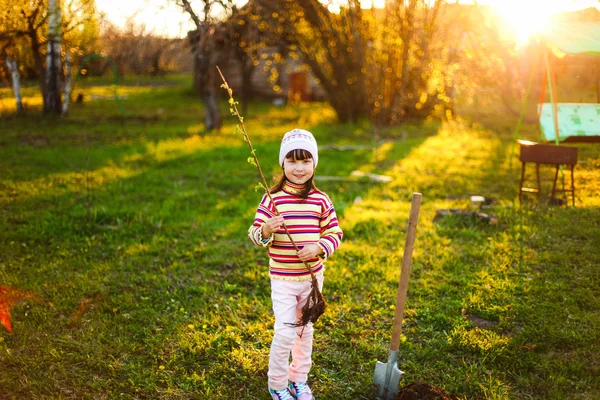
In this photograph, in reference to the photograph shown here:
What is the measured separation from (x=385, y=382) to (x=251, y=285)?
1977 millimetres

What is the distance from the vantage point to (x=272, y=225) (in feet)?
8.98

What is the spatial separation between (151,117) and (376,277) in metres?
13.4

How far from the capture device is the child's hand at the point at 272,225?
2.74m

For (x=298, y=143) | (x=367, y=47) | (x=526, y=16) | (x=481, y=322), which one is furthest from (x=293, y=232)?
(x=367, y=47)

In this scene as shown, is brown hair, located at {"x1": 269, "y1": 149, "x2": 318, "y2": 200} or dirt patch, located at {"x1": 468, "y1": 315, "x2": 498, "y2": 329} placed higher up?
brown hair, located at {"x1": 269, "y1": 149, "x2": 318, "y2": 200}

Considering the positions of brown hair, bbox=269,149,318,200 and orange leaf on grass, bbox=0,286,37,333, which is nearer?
brown hair, bbox=269,149,318,200

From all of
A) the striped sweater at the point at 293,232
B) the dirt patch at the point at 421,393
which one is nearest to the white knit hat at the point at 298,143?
the striped sweater at the point at 293,232

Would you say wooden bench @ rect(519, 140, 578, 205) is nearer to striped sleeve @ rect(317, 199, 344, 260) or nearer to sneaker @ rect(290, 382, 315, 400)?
striped sleeve @ rect(317, 199, 344, 260)

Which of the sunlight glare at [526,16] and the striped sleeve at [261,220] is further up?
the sunlight glare at [526,16]

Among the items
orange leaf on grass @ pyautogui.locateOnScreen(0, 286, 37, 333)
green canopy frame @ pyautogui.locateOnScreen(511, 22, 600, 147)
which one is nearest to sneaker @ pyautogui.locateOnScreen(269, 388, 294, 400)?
orange leaf on grass @ pyautogui.locateOnScreen(0, 286, 37, 333)

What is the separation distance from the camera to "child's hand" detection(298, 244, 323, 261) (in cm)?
283

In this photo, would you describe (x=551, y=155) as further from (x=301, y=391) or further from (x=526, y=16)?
(x=301, y=391)

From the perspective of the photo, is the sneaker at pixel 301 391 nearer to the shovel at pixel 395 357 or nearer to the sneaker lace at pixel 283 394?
the sneaker lace at pixel 283 394

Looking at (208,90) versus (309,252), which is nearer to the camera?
(309,252)
